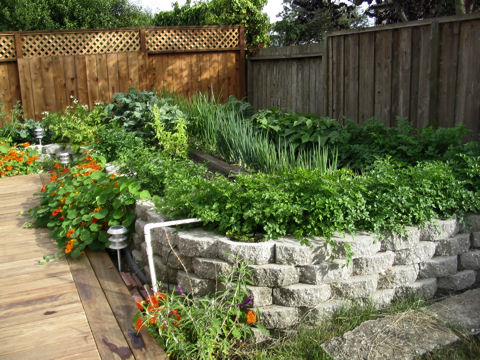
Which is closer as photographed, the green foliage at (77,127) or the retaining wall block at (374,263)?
the retaining wall block at (374,263)

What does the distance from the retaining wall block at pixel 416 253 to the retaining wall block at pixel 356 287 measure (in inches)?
9.2

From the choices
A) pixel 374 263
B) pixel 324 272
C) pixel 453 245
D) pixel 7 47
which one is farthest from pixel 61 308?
pixel 7 47

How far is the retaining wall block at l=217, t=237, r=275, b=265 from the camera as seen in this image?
2.75m

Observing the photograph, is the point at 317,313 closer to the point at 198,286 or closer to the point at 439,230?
the point at 198,286

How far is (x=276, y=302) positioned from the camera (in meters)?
2.80

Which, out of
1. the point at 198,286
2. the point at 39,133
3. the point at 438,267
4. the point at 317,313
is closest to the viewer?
the point at 317,313

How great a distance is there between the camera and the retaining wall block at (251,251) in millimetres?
2750

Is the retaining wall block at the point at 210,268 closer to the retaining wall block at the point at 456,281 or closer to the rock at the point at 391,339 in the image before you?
the rock at the point at 391,339

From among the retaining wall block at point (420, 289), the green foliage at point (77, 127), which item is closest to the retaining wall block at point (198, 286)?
the retaining wall block at point (420, 289)

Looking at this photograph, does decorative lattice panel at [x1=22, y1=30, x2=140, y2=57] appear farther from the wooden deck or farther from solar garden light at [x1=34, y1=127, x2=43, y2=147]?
the wooden deck

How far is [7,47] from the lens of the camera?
26.7 ft

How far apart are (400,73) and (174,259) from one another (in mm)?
3409

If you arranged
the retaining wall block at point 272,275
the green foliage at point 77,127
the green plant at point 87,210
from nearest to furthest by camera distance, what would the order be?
the retaining wall block at point 272,275 → the green plant at point 87,210 → the green foliage at point 77,127

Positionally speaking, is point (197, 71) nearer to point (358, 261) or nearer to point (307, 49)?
point (307, 49)
